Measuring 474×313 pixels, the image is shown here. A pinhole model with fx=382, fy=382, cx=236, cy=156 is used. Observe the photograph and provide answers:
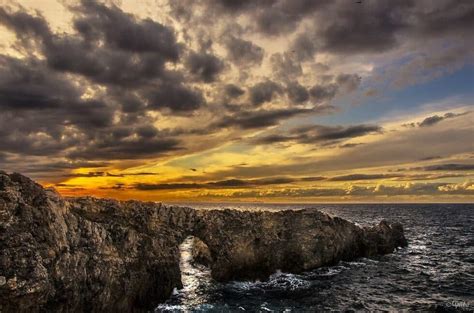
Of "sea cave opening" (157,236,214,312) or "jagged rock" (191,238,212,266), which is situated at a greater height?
"jagged rock" (191,238,212,266)

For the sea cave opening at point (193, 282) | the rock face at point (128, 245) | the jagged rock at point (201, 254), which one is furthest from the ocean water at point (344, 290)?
the rock face at point (128, 245)

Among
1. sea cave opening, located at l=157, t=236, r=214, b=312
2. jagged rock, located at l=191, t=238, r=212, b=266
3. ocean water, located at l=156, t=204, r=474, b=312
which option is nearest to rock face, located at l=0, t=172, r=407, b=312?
jagged rock, located at l=191, t=238, r=212, b=266

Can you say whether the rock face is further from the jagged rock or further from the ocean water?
the ocean water

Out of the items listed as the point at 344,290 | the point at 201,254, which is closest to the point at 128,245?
the point at 201,254

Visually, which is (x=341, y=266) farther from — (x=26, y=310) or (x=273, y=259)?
(x=26, y=310)

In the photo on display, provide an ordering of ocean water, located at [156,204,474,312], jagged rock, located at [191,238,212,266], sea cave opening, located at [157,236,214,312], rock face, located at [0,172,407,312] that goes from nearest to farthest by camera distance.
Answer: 1. rock face, located at [0,172,407,312]
2. sea cave opening, located at [157,236,214,312]
3. ocean water, located at [156,204,474,312]
4. jagged rock, located at [191,238,212,266]

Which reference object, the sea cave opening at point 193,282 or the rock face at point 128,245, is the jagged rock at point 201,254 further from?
the rock face at point 128,245

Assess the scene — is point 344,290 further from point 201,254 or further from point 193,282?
point 201,254

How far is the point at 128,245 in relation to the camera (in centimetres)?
3572

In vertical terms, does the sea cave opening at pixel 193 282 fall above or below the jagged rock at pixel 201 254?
below

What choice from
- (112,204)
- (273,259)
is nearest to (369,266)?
(273,259)

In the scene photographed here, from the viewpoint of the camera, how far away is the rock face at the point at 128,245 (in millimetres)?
25078

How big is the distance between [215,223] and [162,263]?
13.5 m

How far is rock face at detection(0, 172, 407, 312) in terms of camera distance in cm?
2508
